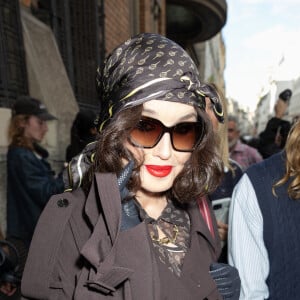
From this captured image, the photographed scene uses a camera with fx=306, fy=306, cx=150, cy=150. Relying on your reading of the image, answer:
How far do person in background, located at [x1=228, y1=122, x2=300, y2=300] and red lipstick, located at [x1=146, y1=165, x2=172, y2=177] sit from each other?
444mm

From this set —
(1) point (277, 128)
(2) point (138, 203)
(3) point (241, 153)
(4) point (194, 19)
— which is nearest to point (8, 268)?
(2) point (138, 203)

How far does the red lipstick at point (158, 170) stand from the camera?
1077 mm

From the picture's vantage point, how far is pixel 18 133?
106 inches

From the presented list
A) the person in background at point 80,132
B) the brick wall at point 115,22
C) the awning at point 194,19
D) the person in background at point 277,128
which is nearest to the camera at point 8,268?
the person in background at point 80,132

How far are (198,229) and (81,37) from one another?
5081mm

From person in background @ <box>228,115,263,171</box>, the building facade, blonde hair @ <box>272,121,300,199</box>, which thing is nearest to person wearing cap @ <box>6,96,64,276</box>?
the building facade

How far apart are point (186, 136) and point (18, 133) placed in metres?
2.05

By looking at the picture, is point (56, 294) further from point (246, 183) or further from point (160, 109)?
point (246, 183)

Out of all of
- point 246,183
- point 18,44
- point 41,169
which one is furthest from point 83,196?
point 18,44

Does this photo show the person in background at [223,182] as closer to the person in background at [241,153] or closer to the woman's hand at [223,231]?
the woman's hand at [223,231]

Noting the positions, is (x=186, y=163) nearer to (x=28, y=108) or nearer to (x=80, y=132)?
(x=28, y=108)

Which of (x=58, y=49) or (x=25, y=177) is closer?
(x=25, y=177)

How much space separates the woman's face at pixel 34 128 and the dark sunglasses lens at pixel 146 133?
6.41ft

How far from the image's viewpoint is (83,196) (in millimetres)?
1039
